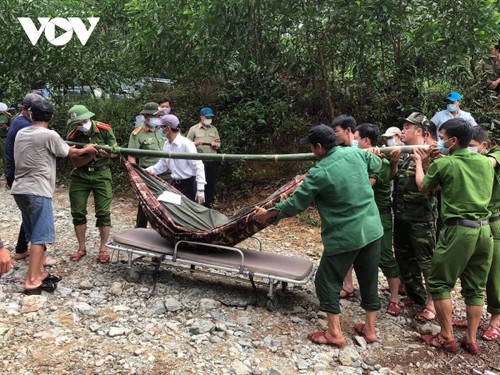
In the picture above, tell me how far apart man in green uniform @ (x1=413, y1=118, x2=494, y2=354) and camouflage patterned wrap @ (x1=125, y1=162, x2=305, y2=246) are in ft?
4.04

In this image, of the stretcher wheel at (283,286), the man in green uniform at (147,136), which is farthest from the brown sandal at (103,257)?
the stretcher wheel at (283,286)

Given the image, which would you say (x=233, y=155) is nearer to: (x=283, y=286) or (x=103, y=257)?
(x=283, y=286)

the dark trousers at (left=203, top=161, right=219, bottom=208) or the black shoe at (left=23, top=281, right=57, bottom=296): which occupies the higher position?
the dark trousers at (left=203, top=161, right=219, bottom=208)

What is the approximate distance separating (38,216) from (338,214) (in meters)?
2.70

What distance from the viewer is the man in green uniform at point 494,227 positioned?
11.7 feet

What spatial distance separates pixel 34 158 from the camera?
400 centimetres

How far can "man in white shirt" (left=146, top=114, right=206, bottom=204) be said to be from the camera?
5.12 meters

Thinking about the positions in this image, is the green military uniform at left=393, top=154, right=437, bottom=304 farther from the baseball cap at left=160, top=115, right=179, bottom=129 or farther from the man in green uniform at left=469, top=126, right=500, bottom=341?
the baseball cap at left=160, top=115, right=179, bottom=129


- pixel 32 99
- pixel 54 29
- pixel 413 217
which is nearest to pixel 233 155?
pixel 413 217

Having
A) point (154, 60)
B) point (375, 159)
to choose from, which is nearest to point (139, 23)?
point (154, 60)

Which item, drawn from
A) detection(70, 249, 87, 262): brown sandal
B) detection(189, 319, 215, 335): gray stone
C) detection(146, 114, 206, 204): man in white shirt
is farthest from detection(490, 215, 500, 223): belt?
detection(70, 249, 87, 262): brown sandal

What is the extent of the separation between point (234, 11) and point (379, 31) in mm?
2217

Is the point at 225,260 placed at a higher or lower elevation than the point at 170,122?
lower

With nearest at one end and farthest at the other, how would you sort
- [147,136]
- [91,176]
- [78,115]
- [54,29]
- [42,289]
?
[42,289] → [78,115] → [91,176] → [147,136] → [54,29]
